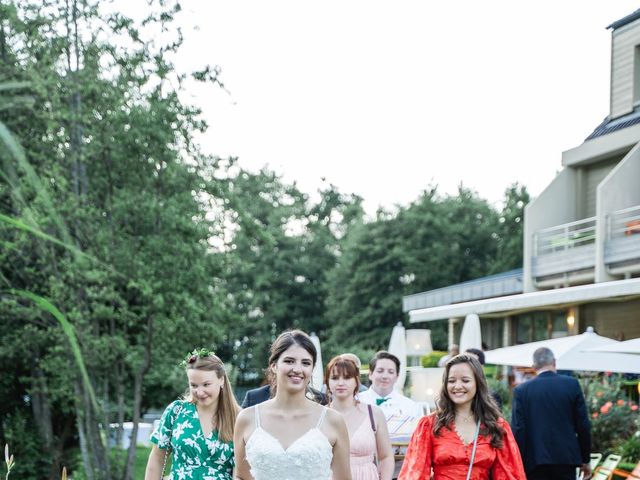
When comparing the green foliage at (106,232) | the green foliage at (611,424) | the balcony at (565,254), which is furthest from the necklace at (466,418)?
the balcony at (565,254)

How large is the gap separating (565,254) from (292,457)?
2281 centimetres

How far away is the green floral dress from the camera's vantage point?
6.07m

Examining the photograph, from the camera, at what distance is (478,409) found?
5.87m

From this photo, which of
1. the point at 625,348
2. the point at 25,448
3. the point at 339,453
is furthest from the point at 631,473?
the point at 25,448

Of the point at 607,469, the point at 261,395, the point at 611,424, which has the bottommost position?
the point at 607,469

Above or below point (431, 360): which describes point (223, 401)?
below

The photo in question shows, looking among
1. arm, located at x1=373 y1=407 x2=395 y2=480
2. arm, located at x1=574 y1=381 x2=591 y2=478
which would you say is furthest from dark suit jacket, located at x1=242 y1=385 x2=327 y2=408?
arm, located at x1=574 y1=381 x2=591 y2=478

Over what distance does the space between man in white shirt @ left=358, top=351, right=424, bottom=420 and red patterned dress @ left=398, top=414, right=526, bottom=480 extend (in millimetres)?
2555

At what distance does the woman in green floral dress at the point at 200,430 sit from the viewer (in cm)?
611

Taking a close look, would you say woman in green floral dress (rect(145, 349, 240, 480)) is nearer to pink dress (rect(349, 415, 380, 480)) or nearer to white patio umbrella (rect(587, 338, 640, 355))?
pink dress (rect(349, 415, 380, 480))

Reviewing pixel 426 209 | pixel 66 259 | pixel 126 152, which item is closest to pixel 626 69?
pixel 126 152

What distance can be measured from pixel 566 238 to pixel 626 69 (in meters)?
4.26

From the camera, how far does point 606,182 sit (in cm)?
2355

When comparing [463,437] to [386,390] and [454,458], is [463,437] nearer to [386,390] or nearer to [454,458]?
[454,458]
